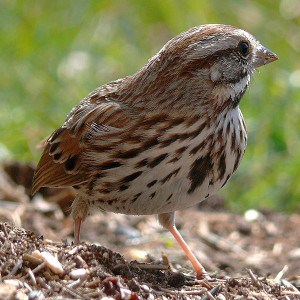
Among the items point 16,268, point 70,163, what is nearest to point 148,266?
point 16,268

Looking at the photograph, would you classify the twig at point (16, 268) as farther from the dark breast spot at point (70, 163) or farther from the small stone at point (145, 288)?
the dark breast spot at point (70, 163)

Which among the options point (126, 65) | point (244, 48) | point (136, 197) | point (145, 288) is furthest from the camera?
point (126, 65)

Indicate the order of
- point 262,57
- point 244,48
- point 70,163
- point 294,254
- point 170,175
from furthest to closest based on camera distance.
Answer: point 294,254 → point 70,163 → point 262,57 → point 244,48 → point 170,175

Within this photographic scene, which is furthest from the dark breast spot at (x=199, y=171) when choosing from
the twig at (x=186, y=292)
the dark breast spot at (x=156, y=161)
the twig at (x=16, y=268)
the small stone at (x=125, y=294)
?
the twig at (x=16, y=268)

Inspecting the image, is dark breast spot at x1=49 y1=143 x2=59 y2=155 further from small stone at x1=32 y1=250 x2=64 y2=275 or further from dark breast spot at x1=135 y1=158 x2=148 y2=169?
small stone at x1=32 y1=250 x2=64 y2=275

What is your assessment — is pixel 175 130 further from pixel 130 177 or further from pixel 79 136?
pixel 79 136

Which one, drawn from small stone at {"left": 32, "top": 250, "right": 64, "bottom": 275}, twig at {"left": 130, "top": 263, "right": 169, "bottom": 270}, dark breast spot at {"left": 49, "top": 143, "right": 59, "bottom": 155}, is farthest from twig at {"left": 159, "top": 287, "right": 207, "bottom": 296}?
dark breast spot at {"left": 49, "top": 143, "right": 59, "bottom": 155}
